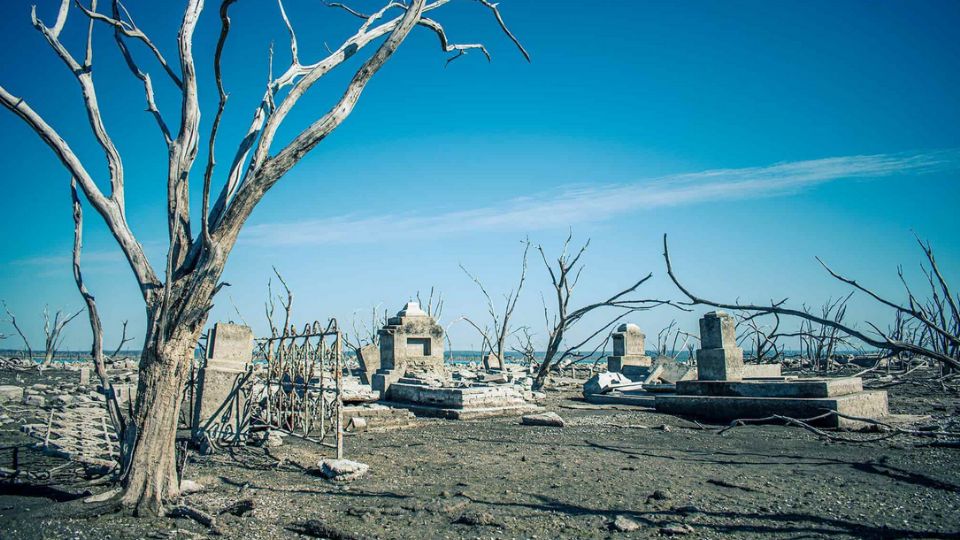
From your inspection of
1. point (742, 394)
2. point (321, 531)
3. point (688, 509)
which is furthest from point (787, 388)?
point (321, 531)

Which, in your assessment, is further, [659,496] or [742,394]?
[742,394]

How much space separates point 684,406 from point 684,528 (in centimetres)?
806

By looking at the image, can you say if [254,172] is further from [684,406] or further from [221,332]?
[684,406]

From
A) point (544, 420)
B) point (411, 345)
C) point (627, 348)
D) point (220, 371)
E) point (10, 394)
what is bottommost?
point (544, 420)

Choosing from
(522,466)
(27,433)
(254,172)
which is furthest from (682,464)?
(27,433)

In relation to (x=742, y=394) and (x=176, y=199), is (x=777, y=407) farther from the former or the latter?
(x=176, y=199)

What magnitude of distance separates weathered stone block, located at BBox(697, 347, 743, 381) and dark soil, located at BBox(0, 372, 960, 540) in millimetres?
3442

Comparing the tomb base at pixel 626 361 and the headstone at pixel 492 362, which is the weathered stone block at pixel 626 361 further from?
the headstone at pixel 492 362

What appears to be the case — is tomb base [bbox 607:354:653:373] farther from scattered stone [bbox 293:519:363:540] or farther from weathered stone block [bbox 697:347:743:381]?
scattered stone [bbox 293:519:363:540]

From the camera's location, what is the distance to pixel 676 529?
4.16m

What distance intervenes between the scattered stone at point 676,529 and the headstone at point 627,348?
1596 cm

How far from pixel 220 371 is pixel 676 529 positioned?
20.9 feet

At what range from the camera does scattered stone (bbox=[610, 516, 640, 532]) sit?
424 cm

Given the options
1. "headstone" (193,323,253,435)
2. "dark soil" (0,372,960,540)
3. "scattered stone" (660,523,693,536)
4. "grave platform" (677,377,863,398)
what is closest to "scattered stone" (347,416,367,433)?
"dark soil" (0,372,960,540)
